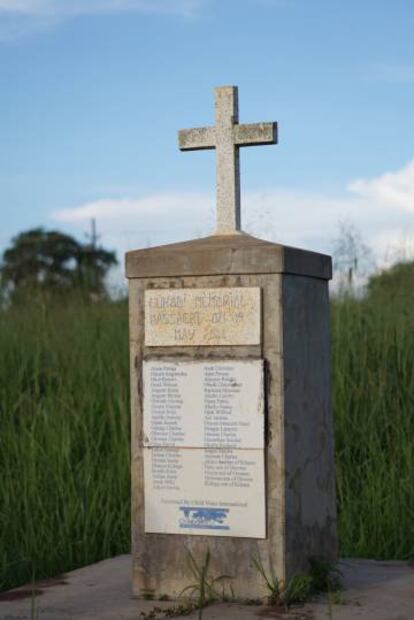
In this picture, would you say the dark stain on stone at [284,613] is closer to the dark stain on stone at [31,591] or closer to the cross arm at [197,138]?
the dark stain on stone at [31,591]

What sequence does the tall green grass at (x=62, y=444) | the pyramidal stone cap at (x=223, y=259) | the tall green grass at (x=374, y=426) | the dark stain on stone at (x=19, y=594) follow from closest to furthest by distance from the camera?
the pyramidal stone cap at (x=223, y=259) < the dark stain on stone at (x=19, y=594) < the tall green grass at (x=374, y=426) < the tall green grass at (x=62, y=444)

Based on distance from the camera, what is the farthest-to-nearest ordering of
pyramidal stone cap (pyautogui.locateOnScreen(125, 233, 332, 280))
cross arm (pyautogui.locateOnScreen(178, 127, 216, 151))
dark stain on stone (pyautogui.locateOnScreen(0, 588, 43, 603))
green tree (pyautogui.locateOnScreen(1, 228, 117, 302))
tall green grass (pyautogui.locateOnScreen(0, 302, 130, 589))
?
1. green tree (pyautogui.locateOnScreen(1, 228, 117, 302))
2. tall green grass (pyautogui.locateOnScreen(0, 302, 130, 589))
3. cross arm (pyautogui.locateOnScreen(178, 127, 216, 151))
4. dark stain on stone (pyautogui.locateOnScreen(0, 588, 43, 603))
5. pyramidal stone cap (pyautogui.locateOnScreen(125, 233, 332, 280))

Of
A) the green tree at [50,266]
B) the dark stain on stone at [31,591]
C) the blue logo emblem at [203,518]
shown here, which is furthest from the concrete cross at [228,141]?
the green tree at [50,266]

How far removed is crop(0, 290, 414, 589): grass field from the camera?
20.5 feet

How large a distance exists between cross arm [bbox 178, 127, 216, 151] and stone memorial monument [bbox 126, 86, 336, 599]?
54cm

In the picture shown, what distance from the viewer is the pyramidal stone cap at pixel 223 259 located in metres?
4.45

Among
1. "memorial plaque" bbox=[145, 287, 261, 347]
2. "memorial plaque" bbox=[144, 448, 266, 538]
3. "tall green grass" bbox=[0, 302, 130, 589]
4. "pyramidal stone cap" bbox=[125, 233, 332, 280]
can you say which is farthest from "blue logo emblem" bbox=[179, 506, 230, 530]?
"pyramidal stone cap" bbox=[125, 233, 332, 280]

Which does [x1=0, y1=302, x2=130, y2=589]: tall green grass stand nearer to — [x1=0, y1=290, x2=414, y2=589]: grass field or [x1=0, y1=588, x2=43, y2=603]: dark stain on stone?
[x1=0, y1=290, x2=414, y2=589]: grass field

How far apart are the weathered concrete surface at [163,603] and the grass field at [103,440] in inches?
31.2

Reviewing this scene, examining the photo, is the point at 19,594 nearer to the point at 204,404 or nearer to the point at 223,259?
the point at 204,404

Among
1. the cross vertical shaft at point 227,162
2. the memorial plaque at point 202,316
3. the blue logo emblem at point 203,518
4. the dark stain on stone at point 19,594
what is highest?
the cross vertical shaft at point 227,162

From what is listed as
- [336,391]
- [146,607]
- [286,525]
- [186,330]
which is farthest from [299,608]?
[336,391]

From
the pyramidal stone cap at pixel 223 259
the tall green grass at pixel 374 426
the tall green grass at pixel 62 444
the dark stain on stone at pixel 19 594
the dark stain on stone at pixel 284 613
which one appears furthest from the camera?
the tall green grass at pixel 62 444

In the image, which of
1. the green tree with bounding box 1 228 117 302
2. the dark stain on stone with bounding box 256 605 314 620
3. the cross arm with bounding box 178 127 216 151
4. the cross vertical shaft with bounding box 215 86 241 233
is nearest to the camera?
the dark stain on stone with bounding box 256 605 314 620
